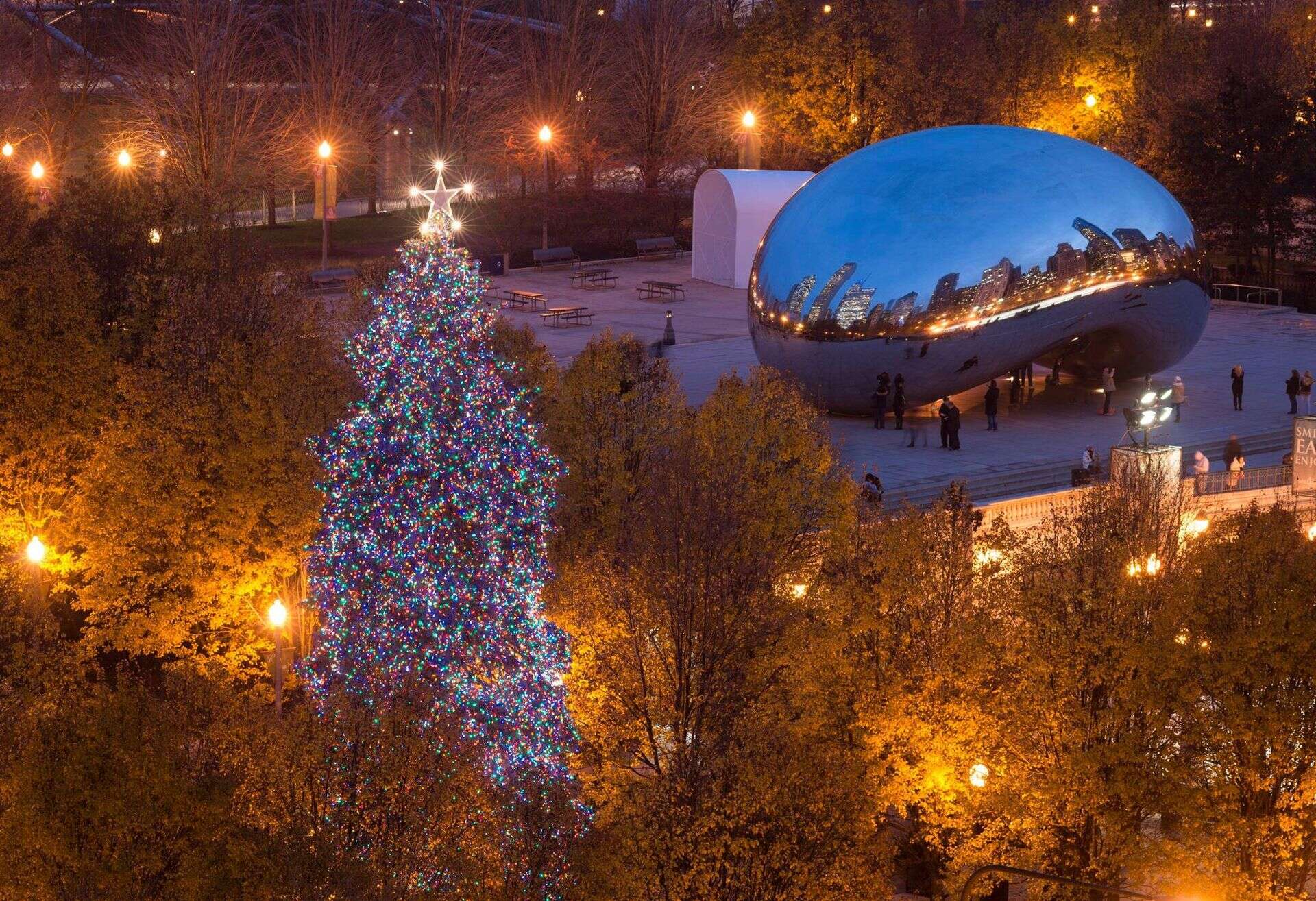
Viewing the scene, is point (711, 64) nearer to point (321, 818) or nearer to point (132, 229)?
point (132, 229)

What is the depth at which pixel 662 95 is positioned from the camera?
7831 cm

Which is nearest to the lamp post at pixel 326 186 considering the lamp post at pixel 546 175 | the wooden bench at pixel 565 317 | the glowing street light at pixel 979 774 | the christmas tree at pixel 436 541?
the wooden bench at pixel 565 317

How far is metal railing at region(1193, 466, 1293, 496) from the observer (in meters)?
33.5

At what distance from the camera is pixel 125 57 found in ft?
258

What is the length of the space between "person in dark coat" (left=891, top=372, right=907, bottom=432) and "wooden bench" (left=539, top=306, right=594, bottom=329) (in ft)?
49.6

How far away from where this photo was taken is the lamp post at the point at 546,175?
210 feet

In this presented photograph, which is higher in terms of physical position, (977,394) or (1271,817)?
(977,394)

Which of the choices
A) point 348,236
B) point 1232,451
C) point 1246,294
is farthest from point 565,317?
point 1246,294

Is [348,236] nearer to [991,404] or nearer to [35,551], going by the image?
[991,404]

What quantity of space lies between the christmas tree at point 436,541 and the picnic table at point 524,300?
31.3 m

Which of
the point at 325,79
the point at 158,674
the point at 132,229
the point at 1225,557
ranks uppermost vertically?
the point at 325,79

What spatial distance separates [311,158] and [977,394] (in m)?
36.8

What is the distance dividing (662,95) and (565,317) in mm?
28823

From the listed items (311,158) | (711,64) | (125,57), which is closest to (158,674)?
(311,158)
